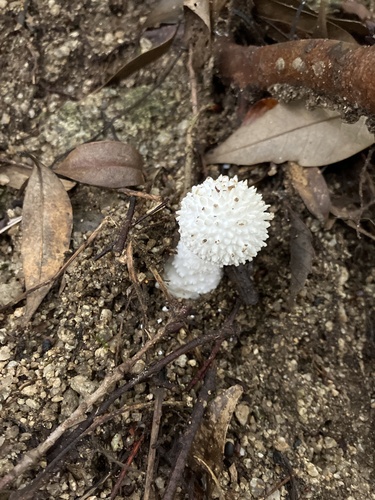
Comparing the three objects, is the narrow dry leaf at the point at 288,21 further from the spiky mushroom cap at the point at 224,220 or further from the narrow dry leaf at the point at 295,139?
the spiky mushroom cap at the point at 224,220

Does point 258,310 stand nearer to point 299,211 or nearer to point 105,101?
point 299,211

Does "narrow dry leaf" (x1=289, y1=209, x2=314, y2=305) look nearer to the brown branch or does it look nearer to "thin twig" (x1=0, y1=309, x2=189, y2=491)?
the brown branch

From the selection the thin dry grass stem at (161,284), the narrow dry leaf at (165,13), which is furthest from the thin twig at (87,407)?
the narrow dry leaf at (165,13)

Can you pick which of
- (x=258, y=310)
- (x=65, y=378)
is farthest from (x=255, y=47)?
(x=65, y=378)

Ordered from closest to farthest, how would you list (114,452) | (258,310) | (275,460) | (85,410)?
(85,410) < (114,452) < (275,460) < (258,310)

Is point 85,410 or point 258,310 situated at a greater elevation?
point 85,410

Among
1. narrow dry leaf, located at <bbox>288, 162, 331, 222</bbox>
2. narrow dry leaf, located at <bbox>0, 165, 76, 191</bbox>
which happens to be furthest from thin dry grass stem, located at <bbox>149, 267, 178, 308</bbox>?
narrow dry leaf, located at <bbox>288, 162, 331, 222</bbox>
